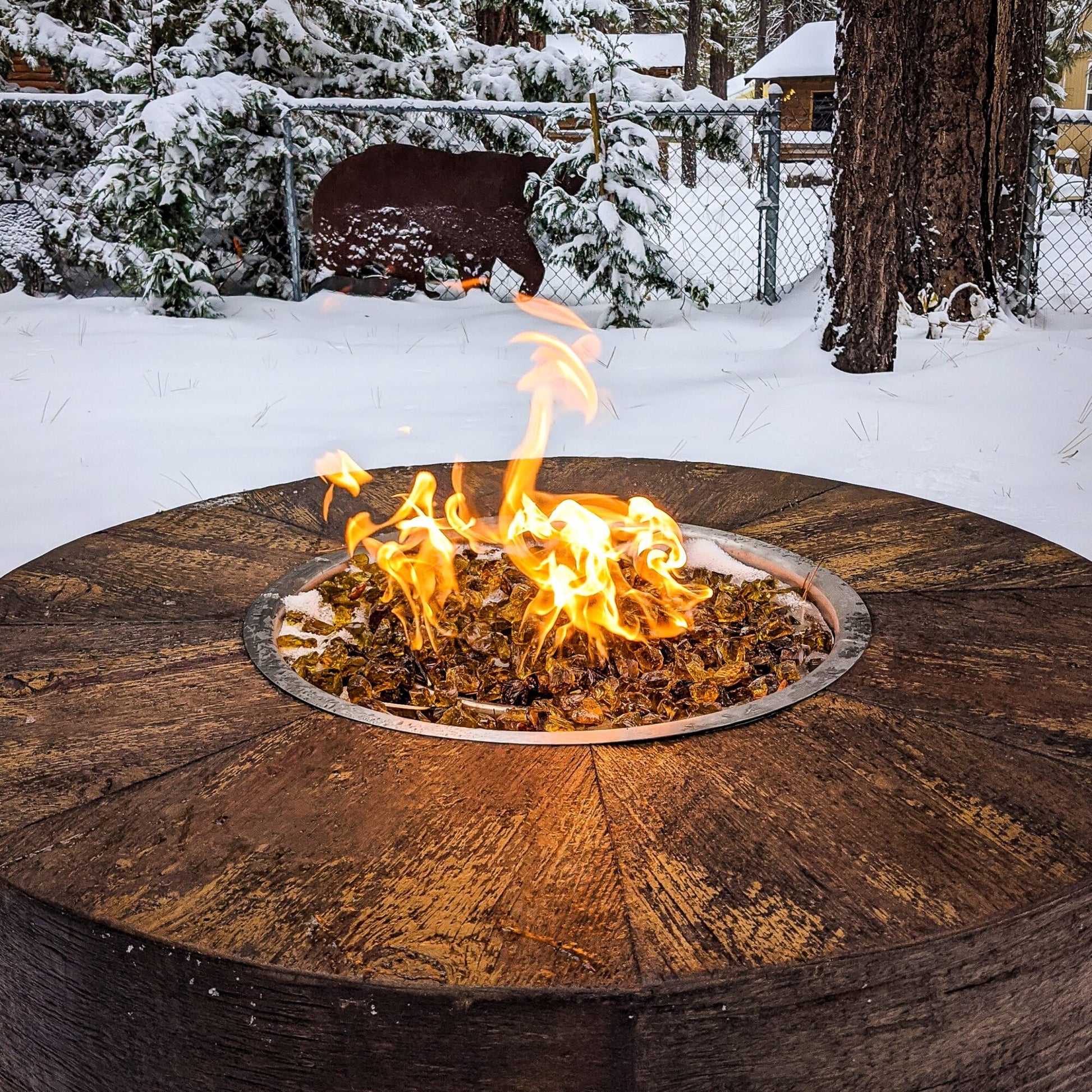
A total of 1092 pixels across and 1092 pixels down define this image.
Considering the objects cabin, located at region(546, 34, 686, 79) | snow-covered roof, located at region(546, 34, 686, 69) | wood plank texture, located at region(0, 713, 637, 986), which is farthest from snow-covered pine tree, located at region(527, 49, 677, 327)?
snow-covered roof, located at region(546, 34, 686, 69)

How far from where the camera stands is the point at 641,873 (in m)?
1.25

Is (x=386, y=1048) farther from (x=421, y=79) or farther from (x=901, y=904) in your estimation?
(x=421, y=79)

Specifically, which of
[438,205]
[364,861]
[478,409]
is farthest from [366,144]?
[364,861]

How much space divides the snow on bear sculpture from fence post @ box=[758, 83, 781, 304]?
4921 millimetres

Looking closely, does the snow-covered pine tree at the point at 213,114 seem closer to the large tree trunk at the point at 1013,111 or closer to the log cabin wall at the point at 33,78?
the large tree trunk at the point at 1013,111

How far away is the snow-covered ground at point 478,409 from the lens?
156 inches

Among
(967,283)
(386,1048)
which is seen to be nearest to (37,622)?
(386,1048)

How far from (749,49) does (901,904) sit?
39311mm

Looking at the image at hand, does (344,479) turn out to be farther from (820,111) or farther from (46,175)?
(820,111)

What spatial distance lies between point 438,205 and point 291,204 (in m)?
1.03

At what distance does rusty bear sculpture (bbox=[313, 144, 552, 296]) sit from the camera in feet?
23.3

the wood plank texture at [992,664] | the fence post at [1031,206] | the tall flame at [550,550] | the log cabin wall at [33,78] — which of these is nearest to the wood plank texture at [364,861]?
the tall flame at [550,550]

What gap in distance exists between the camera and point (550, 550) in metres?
2.14

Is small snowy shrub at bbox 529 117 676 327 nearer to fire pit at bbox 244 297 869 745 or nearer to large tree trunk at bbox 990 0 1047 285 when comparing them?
large tree trunk at bbox 990 0 1047 285
